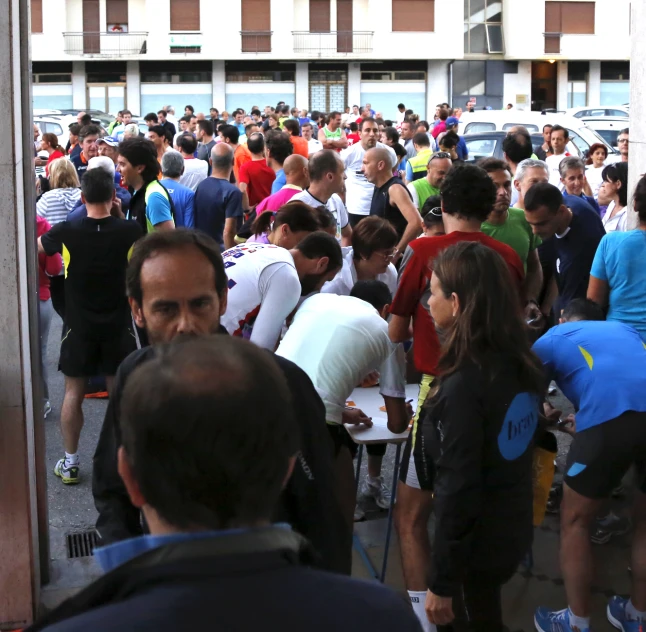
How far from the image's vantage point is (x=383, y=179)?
7.95m

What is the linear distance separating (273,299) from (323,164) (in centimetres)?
271

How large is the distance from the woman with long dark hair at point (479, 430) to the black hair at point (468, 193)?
2.72 ft

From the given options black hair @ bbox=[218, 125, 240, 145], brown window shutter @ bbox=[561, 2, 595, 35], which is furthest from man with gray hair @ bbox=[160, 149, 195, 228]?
brown window shutter @ bbox=[561, 2, 595, 35]

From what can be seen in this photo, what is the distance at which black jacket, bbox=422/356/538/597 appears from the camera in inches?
119

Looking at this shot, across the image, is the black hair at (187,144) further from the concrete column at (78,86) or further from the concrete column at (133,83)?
the concrete column at (78,86)

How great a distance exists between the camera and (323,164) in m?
6.50

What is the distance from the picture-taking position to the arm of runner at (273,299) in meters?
3.96

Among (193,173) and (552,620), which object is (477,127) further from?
(552,620)

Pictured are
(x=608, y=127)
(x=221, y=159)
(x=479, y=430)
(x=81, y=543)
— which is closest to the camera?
(x=479, y=430)

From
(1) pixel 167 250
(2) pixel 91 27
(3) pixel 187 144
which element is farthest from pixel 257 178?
(2) pixel 91 27

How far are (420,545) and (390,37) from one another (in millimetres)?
40761

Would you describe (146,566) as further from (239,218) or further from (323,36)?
(323,36)

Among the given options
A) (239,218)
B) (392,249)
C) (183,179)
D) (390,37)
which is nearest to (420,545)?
(392,249)

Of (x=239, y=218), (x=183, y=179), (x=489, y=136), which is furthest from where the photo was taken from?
(x=489, y=136)
